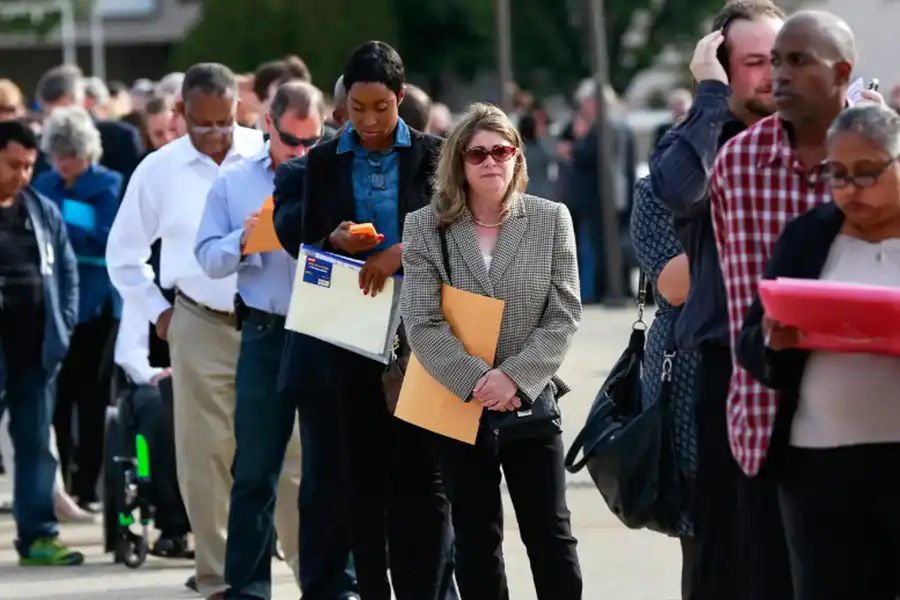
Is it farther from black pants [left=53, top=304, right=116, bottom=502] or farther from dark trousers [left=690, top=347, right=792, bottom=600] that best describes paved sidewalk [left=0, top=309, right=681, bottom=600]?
dark trousers [left=690, top=347, right=792, bottom=600]

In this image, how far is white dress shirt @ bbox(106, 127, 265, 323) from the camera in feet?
26.9

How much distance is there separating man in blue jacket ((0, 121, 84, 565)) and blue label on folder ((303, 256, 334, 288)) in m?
2.83

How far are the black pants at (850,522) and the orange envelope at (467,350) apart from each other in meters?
1.60

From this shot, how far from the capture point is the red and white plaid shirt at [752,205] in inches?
204

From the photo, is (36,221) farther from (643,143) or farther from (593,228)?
(643,143)

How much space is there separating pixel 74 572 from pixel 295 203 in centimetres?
270

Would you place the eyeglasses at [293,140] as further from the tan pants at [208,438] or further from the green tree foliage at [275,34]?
the green tree foliage at [275,34]

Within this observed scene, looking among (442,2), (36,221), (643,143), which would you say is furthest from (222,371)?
(442,2)

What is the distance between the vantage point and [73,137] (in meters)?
10.8

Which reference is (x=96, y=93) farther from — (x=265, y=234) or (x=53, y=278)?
(x=265, y=234)

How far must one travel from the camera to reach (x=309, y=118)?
304 inches

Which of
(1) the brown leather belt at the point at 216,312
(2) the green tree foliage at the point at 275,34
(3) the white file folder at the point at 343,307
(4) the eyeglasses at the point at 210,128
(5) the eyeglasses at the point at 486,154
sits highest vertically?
(2) the green tree foliage at the point at 275,34

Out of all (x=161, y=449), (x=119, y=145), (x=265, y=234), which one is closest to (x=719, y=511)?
(x=265, y=234)

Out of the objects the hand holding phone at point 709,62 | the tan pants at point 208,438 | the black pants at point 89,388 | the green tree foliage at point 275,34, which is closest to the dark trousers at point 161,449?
the tan pants at point 208,438
